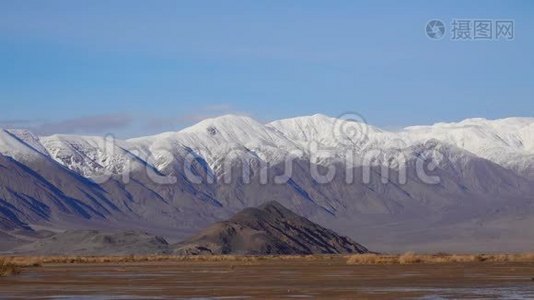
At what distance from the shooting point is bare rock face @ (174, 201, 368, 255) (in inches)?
5625

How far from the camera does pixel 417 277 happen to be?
59.8 m

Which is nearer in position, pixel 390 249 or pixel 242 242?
pixel 242 242

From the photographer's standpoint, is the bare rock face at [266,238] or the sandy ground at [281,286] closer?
the sandy ground at [281,286]

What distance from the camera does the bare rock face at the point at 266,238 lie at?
142875mm

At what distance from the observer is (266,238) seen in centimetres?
14500

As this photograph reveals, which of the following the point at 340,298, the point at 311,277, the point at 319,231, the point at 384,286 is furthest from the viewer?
the point at 319,231

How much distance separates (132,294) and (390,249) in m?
152

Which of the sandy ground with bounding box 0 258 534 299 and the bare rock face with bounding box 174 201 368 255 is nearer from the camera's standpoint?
the sandy ground with bounding box 0 258 534 299

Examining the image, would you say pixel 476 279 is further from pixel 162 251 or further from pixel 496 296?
pixel 162 251

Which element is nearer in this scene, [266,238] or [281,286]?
[281,286]

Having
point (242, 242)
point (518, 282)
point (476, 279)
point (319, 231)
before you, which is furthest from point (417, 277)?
point (319, 231)

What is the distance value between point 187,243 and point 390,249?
55487mm

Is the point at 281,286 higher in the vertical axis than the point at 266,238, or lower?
lower

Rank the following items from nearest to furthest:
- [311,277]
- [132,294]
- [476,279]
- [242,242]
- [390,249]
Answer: [132,294], [476,279], [311,277], [242,242], [390,249]
